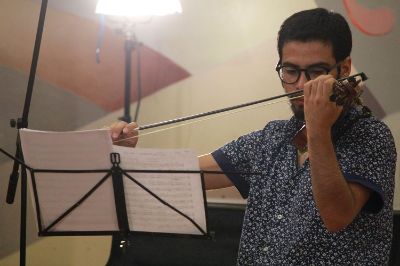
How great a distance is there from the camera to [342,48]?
1.53 metres

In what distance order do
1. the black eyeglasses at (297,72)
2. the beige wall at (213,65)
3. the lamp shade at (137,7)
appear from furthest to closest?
the beige wall at (213,65), the lamp shade at (137,7), the black eyeglasses at (297,72)

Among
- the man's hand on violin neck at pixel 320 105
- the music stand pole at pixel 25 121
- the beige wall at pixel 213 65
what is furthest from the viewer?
the beige wall at pixel 213 65

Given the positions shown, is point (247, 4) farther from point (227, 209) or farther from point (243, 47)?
point (227, 209)

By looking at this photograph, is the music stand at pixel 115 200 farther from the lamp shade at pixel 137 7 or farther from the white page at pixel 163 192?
the lamp shade at pixel 137 7

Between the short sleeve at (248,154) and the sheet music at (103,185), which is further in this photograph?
the short sleeve at (248,154)

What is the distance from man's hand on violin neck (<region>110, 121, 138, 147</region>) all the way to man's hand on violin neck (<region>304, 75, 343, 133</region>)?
65 cm

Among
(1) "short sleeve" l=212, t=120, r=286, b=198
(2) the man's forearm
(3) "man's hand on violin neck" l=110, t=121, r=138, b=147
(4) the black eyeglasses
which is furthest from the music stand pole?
(2) the man's forearm

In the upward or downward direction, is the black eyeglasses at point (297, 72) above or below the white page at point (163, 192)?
above

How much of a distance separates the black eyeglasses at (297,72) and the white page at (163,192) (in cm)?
39

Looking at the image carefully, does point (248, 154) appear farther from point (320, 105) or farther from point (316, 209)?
point (320, 105)

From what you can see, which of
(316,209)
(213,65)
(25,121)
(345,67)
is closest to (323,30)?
(345,67)

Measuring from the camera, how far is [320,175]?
1.30 metres

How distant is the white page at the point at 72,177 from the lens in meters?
1.46

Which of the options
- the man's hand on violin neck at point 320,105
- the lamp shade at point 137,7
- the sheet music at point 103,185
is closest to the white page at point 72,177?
the sheet music at point 103,185
